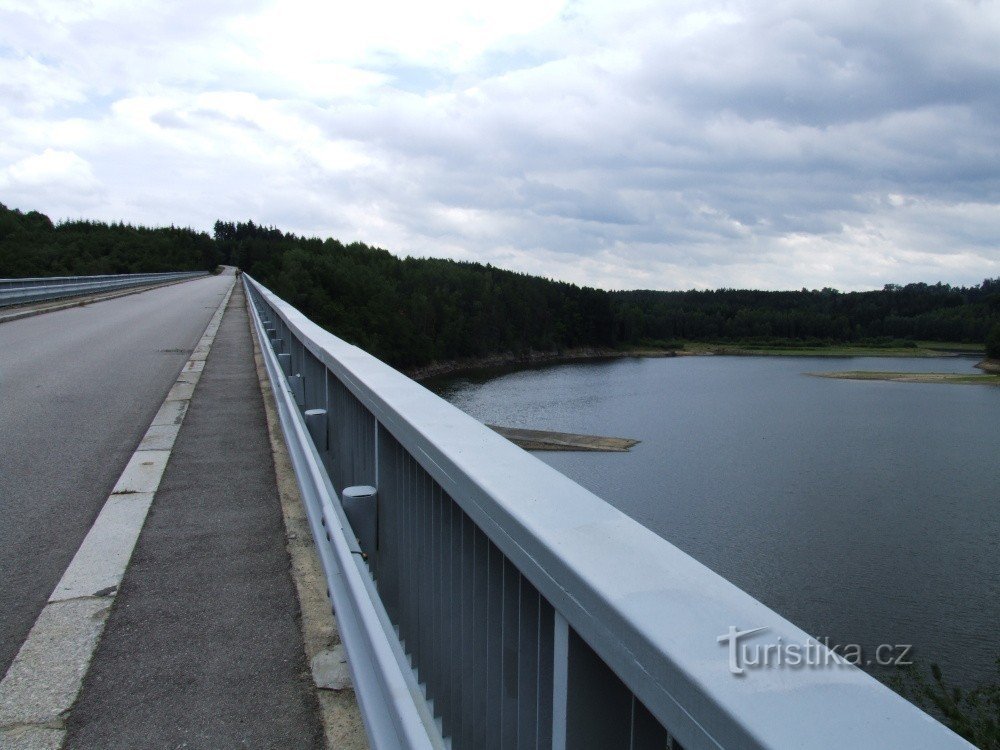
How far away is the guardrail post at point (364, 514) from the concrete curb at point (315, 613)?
1.08 ft

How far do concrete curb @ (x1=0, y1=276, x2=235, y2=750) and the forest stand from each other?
186 feet

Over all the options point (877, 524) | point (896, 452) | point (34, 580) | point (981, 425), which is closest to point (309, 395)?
point (34, 580)

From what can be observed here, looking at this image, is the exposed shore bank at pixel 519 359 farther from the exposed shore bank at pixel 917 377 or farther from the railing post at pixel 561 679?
the railing post at pixel 561 679

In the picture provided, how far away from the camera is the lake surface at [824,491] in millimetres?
23094

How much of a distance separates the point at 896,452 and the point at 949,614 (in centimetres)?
2344

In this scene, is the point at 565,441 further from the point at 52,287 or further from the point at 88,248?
the point at 88,248

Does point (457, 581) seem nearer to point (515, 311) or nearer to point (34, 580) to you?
point (34, 580)

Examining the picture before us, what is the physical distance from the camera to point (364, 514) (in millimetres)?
2727

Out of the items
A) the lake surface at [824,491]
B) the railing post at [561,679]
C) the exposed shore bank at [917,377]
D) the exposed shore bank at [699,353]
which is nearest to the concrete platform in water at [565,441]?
the lake surface at [824,491]

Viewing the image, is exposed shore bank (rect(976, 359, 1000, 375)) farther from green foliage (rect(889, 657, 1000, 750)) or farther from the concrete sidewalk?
the concrete sidewalk

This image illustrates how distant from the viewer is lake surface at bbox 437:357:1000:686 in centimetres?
2309

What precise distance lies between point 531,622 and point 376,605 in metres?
1.28

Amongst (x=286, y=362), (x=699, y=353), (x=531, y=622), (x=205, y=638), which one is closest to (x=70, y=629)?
(x=205, y=638)

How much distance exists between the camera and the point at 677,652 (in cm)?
80
